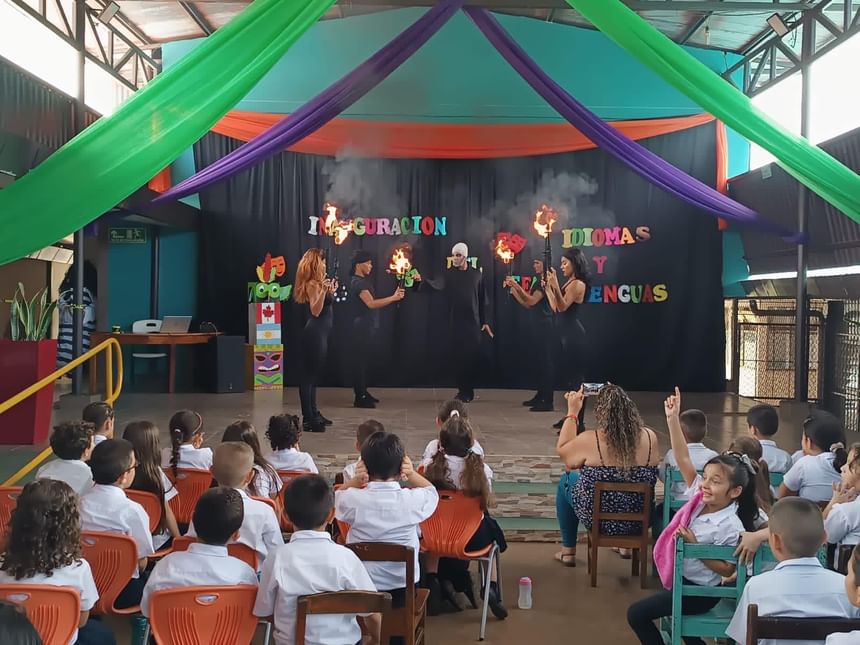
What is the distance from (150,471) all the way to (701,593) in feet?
7.00

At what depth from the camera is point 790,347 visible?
931 centimetres

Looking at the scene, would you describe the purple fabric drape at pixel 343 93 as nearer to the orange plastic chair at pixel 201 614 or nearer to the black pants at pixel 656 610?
the black pants at pixel 656 610

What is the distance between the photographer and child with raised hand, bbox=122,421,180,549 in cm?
337

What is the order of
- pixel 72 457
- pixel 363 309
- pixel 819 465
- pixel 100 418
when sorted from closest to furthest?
pixel 72 457 < pixel 819 465 < pixel 100 418 < pixel 363 309

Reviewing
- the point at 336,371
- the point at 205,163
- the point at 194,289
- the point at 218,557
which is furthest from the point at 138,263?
the point at 218,557

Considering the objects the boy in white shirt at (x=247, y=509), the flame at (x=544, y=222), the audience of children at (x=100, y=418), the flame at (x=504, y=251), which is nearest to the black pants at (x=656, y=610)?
the boy in white shirt at (x=247, y=509)

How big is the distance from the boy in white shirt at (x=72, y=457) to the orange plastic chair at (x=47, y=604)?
3.82ft

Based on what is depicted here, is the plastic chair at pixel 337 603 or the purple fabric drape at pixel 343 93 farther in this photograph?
the purple fabric drape at pixel 343 93

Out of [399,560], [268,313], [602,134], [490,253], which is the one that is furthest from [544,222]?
[399,560]


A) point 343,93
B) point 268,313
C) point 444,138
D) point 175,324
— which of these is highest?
point 444,138

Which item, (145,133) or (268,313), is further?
(268,313)

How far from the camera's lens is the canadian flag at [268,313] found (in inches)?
386

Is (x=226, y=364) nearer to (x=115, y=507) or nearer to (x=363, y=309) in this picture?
(x=363, y=309)

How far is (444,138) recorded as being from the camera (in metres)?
9.94
